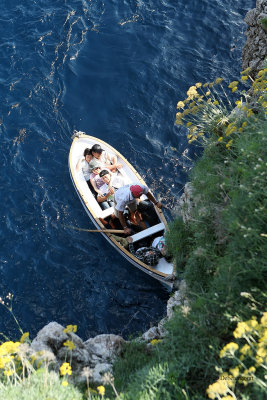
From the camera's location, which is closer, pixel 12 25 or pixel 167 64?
pixel 167 64

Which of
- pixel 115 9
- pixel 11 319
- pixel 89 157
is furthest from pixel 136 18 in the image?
pixel 11 319

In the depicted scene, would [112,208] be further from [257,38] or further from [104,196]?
[257,38]

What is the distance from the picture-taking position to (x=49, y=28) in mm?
16031

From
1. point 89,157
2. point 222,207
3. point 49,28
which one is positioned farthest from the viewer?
point 49,28

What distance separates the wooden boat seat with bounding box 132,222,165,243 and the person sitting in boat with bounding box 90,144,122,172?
235 cm

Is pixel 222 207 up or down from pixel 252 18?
down

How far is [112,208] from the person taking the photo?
1132 centimetres

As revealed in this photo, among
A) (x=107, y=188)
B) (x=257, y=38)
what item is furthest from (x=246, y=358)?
(x=257, y=38)

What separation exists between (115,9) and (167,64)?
3.58 meters

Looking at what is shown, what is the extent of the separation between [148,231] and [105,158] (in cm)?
280

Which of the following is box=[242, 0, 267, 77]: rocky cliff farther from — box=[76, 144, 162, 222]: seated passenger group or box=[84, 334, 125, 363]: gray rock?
box=[84, 334, 125, 363]: gray rock

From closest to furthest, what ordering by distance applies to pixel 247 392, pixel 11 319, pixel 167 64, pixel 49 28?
pixel 247 392, pixel 11 319, pixel 167 64, pixel 49 28

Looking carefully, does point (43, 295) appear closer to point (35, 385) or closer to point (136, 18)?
point (35, 385)

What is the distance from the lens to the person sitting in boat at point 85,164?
39.6 feet
